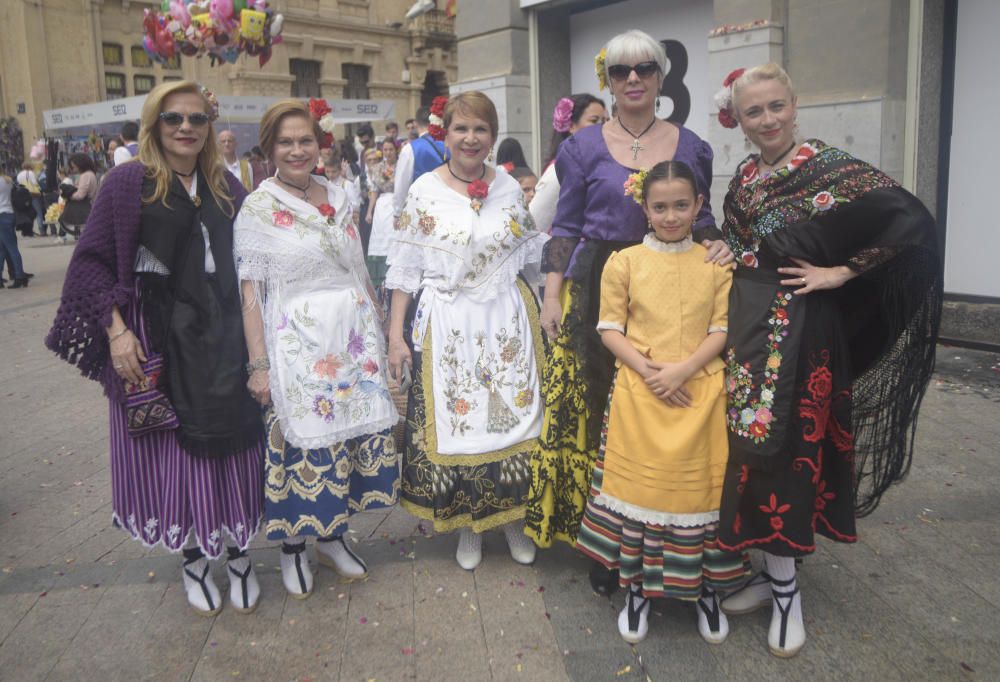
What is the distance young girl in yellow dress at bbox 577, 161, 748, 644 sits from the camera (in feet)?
8.16

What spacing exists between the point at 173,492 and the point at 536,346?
5.02 feet

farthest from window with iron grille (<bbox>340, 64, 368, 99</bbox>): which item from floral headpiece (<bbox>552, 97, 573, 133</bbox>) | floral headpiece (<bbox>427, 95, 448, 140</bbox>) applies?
floral headpiece (<bbox>427, 95, 448, 140</bbox>)

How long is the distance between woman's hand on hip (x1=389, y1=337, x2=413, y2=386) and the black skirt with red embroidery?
1.30 meters

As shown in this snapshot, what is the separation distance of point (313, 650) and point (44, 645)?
1010mm

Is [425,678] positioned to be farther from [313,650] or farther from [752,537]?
[752,537]

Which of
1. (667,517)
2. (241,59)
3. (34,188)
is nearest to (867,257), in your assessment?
(667,517)

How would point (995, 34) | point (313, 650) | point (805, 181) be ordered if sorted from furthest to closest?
1. point (995, 34)
2. point (313, 650)
3. point (805, 181)

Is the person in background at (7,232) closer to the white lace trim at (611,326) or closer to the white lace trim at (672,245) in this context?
the white lace trim at (611,326)

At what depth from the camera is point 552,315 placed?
3.00 m

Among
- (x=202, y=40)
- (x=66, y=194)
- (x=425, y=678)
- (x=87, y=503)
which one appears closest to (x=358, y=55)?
(x=66, y=194)

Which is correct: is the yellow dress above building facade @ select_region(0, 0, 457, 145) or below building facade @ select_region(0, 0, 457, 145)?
below

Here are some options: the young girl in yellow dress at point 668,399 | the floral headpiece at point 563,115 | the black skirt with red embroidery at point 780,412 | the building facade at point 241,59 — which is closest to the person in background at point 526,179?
the floral headpiece at point 563,115

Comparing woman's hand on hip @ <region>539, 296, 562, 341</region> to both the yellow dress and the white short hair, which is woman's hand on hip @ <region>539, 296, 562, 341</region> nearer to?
the yellow dress

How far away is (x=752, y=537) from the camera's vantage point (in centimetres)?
251
